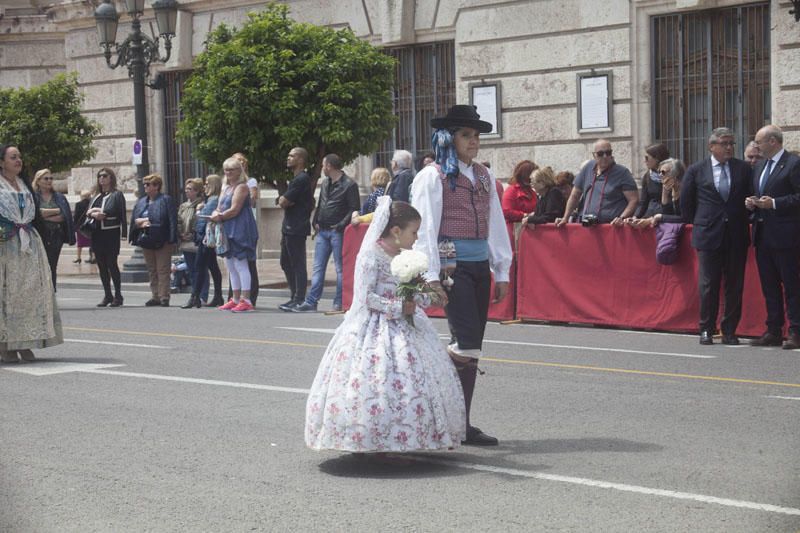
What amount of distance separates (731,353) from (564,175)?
447cm

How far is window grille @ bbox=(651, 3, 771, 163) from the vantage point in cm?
1977

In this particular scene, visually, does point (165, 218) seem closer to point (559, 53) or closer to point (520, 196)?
point (520, 196)

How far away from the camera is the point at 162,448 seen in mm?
7230

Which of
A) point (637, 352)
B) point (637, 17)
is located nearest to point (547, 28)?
point (637, 17)

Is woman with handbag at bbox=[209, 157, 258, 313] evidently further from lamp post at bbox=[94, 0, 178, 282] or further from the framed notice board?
the framed notice board

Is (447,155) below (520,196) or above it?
above

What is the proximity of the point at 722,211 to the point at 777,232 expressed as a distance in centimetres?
55

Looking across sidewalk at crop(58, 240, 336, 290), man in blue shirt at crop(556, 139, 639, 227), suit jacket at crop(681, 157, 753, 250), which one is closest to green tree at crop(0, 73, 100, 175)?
sidewalk at crop(58, 240, 336, 290)

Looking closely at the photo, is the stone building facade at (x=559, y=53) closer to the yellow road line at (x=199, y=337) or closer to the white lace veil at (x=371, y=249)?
the yellow road line at (x=199, y=337)

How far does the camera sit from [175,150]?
28766 millimetres

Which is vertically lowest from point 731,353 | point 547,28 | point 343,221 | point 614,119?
point 731,353

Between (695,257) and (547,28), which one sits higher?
(547,28)

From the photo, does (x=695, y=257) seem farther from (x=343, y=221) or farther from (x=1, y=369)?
(x=1, y=369)

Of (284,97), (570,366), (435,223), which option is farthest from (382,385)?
(284,97)
